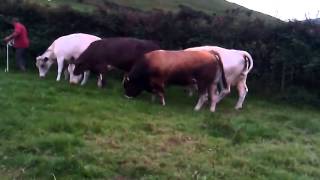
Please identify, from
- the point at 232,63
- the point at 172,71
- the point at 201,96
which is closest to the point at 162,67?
the point at 172,71

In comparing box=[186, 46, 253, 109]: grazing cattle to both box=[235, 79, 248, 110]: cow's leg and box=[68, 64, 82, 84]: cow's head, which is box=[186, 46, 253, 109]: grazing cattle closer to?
box=[235, 79, 248, 110]: cow's leg

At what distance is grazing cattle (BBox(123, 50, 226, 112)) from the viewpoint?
16547mm

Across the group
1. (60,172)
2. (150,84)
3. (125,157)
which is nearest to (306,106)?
(150,84)

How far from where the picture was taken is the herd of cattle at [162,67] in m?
16.6

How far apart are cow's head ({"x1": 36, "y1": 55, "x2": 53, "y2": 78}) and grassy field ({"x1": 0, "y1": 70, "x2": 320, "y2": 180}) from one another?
9.88 feet

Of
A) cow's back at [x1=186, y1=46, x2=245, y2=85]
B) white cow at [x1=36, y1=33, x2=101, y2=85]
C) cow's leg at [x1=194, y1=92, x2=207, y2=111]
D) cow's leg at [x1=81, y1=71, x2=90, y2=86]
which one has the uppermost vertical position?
cow's back at [x1=186, y1=46, x2=245, y2=85]

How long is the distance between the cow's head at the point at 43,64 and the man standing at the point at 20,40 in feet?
3.70

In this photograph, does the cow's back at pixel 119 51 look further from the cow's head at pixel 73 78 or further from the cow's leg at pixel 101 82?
the cow's head at pixel 73 78

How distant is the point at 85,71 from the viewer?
19125 mm

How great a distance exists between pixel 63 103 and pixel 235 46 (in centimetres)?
689

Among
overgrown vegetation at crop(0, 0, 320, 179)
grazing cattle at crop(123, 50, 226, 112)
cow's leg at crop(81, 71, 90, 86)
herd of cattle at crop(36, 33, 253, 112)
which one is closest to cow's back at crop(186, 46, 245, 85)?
herd of cattle at crop(36, 33, 253, 112)

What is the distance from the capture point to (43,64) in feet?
67.3

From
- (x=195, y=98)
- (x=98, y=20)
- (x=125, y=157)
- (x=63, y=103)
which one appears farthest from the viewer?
(x=98, y=20)

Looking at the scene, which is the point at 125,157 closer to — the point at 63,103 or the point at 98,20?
the point at 63,103
